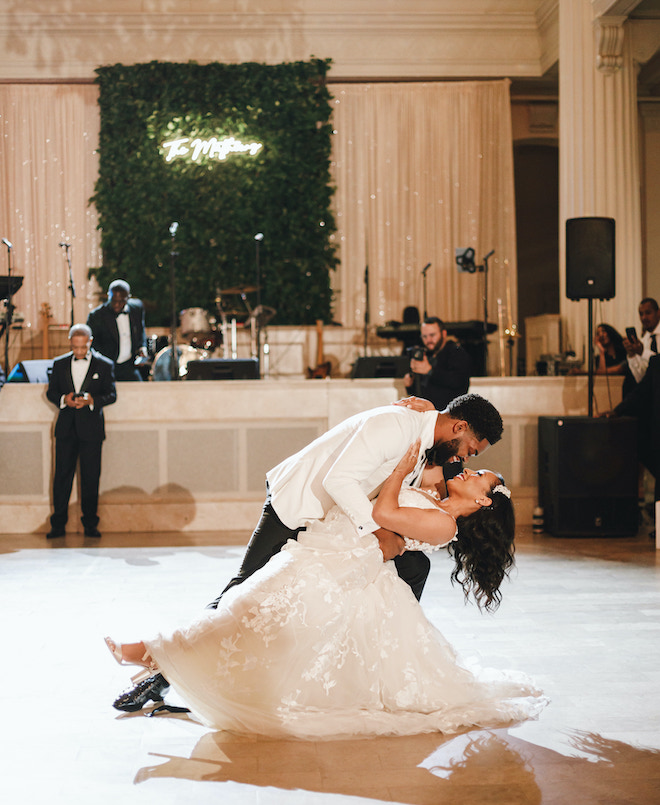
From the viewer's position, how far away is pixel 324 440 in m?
3.38

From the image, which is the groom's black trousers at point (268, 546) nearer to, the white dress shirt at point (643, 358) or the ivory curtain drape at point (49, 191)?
the white dress shirt at point (643, 358)

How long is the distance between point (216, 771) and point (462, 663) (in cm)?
108

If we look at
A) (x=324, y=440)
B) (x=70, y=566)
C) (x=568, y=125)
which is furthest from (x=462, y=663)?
(x=568, y=125)

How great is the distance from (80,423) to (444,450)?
4.52 meters

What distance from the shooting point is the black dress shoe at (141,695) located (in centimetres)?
324

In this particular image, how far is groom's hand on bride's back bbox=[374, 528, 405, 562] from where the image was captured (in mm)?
3254

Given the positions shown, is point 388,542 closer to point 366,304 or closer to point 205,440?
point 205,440

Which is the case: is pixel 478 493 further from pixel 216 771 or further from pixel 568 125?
pixel 568 125

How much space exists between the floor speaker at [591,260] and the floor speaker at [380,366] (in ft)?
8.65

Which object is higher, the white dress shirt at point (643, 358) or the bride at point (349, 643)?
the white dress shirt at point (643, 358)

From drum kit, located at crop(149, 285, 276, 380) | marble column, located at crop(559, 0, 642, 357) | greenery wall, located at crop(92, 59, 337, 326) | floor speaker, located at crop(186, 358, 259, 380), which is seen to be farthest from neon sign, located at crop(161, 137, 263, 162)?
floor speaker, located at crop(186, 358, 259, 380)

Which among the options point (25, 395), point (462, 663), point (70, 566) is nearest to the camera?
point (462, 663)

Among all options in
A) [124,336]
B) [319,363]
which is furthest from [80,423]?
[319,363]

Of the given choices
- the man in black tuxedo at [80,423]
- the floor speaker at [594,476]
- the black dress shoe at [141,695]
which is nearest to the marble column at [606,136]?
the floor speaker at [594,476]
